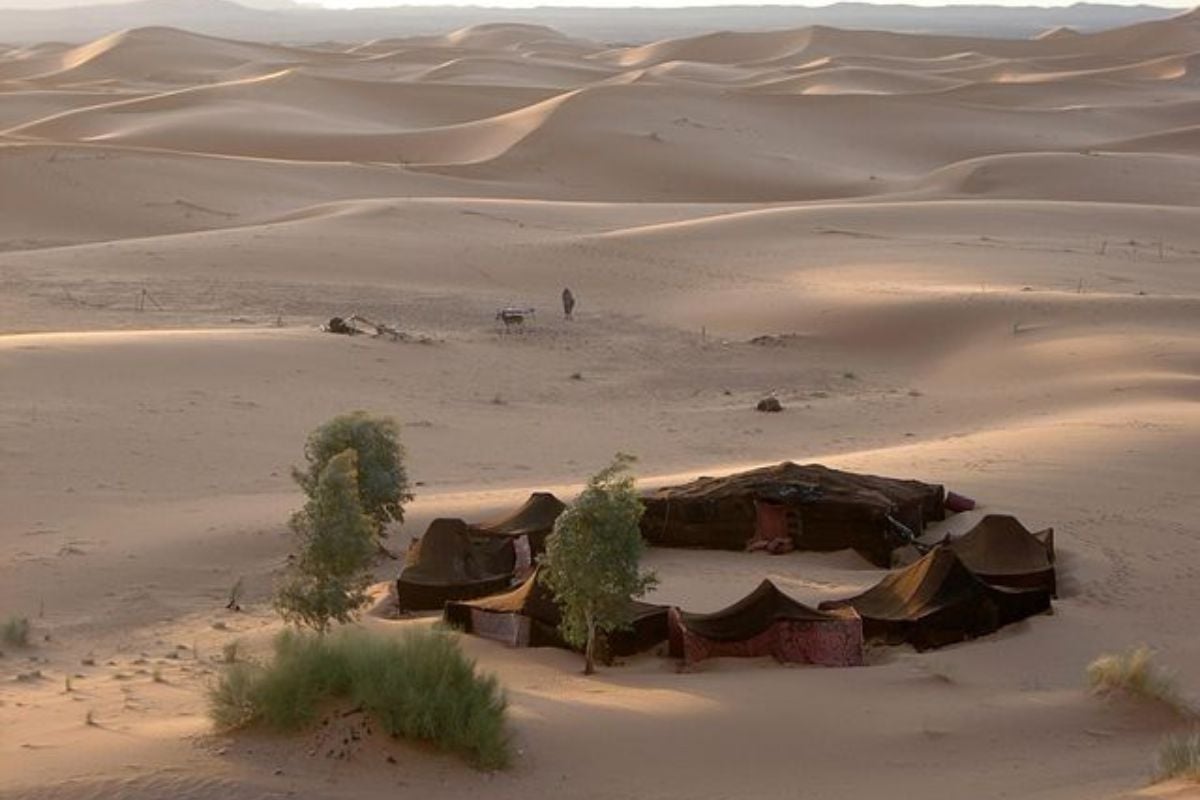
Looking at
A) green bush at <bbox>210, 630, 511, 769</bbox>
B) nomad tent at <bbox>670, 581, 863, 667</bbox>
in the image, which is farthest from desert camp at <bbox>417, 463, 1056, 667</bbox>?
green bush at <bbox>210, 630, 511, 769</bbox>

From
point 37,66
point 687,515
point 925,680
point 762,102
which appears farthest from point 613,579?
point 37,66

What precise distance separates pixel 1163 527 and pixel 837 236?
60.9 ft

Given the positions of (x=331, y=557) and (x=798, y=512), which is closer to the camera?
(x=331, y=557)

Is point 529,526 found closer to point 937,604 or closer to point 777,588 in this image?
point 777,588

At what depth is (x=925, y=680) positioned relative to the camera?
37.1 ft

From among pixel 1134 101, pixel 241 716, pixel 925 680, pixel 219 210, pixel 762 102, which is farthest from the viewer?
pixel 1134 101

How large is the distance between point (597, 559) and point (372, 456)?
12.7 feet

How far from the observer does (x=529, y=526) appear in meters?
14.6

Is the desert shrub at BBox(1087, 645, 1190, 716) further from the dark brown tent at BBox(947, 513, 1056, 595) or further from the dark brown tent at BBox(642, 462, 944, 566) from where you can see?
the dark brown tent at BBox(642, 462, 944, 566)

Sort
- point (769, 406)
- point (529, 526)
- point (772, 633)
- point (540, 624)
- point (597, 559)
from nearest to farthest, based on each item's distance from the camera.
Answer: point (597, 559)
point (772, 633)
point (540, 624)
point (529, 526)
point (769, 406)

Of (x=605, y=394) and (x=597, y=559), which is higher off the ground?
(x=597, y=559)

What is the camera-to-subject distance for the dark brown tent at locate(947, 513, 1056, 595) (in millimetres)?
13453

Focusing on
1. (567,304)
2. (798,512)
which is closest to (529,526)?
(798,512)

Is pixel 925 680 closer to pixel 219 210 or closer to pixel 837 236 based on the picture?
pixel 837 236
